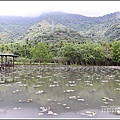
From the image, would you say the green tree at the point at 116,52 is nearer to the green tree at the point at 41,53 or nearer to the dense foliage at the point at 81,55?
the dense foliage at the point at 81,55

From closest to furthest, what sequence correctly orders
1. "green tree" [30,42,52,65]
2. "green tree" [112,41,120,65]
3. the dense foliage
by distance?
"green tree" [30,42,52,65], the dense foliage, "green tree" [112,41,120,65]

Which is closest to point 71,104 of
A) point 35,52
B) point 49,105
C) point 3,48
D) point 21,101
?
point 49,105

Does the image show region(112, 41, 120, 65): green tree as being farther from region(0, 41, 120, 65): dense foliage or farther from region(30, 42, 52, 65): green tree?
region(30, 42, 52, 65): green tree

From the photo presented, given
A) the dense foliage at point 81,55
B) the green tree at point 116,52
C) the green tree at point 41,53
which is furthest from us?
the green tree at point 116,52

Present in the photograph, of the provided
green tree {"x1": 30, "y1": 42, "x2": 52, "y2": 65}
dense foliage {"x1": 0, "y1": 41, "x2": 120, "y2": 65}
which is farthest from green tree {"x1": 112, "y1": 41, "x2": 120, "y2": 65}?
green tree {"x1": 30, "y1": 42, "x2": 52, "y2": 65}

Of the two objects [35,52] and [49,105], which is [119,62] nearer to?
[35,52]

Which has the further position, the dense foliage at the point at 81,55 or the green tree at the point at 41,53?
the dense foliage at the point at 81,55

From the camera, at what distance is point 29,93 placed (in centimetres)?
1752

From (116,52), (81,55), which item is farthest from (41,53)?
(116,52)

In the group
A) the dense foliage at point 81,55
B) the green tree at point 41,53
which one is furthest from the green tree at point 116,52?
the green tree at point 41,53

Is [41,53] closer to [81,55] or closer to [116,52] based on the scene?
[81,55]

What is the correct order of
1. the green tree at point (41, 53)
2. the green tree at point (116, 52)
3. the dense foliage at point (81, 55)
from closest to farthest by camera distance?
the green tree at point (41, 53), the dense foliage at point (81, 55), the green tree at point (116, 52)

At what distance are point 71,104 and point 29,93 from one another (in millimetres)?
4986

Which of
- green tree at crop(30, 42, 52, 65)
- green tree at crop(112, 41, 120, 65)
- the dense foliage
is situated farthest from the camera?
green tree at crop(112, 41, 120, 65)
